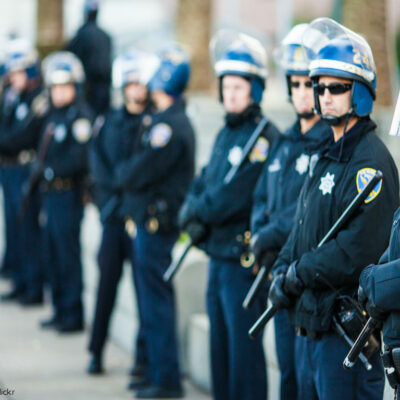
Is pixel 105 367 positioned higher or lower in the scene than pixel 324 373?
lower

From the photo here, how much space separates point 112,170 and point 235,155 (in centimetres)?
178

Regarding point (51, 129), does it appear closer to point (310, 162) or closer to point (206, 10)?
point (310, 162)

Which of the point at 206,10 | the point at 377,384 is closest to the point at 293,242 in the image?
the point at 377,384

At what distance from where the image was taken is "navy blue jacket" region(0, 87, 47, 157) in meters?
9.05

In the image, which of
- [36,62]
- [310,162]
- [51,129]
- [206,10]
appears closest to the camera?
[310,162]

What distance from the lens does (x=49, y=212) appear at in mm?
8195

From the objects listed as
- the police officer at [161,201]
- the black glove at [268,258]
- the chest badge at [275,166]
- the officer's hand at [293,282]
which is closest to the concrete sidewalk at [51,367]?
the police officer at [161,201]

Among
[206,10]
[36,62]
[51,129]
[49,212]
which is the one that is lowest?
[49,212]

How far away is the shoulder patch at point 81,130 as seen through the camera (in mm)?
8133

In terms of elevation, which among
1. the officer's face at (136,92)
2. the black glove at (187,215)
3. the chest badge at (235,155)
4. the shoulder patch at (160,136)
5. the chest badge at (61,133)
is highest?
the officer's face at (136,92)

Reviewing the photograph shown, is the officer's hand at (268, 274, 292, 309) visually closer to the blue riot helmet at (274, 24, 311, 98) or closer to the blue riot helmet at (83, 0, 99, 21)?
the blue riot helmet at (274, 24, 311, 98)

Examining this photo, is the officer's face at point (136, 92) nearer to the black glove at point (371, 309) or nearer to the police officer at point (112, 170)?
the police officer at point (112, 170)

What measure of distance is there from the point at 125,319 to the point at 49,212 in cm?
123

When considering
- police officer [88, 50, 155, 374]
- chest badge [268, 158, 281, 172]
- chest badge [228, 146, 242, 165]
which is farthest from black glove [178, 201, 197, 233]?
police officer [88, 50, 155, 374]
